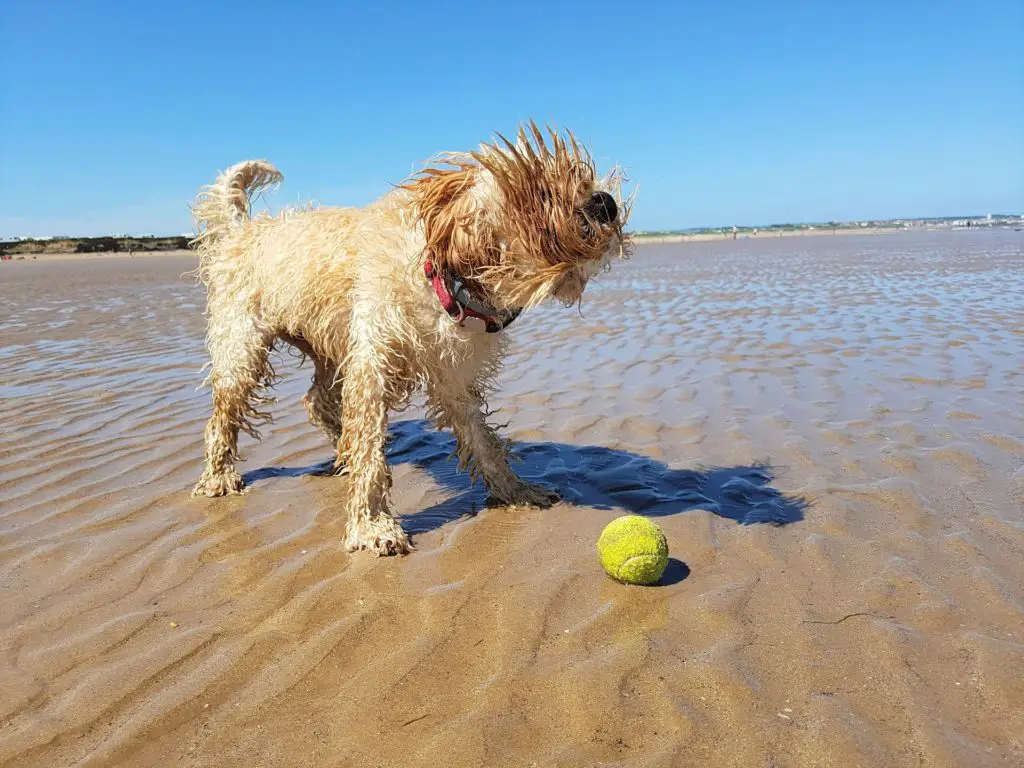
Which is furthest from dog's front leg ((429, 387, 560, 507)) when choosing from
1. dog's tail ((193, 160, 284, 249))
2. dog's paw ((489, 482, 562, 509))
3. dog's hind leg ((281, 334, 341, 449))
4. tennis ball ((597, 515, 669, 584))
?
dog's tail ((193, 160, 284, 249))

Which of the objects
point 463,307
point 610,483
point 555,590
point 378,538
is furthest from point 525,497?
point 463,307

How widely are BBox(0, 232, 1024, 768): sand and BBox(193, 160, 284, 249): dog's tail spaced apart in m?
1.91

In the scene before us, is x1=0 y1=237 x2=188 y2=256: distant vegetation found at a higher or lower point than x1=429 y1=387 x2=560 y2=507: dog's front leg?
higher

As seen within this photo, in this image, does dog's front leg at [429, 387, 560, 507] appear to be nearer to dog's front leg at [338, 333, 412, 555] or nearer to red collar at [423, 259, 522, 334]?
dog's front leg at [338, 333, 412, 555]

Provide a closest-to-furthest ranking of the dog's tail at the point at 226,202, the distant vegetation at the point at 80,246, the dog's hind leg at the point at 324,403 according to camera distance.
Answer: the dog's tail at the point at 226,202
the dog's hind leg at the point at 324,403
the distant vegetation at the point at 80,246

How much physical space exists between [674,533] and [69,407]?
258 inches

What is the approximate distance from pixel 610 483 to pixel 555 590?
5.67ft

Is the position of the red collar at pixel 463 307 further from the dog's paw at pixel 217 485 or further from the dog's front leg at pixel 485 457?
the dog's paw at pixel 217 485

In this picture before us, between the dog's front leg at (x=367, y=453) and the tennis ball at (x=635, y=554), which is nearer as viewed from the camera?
the tennis ball at (x=635, y=554)

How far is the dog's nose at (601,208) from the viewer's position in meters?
3.48

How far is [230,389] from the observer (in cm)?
544

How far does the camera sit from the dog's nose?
348cm

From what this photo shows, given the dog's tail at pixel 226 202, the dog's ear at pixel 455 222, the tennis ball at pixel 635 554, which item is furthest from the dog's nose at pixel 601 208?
the dog's tail at pixel 226 202

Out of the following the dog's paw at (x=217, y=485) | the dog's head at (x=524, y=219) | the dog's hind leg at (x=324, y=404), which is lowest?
the dog's paw at (x=217, y=485)
